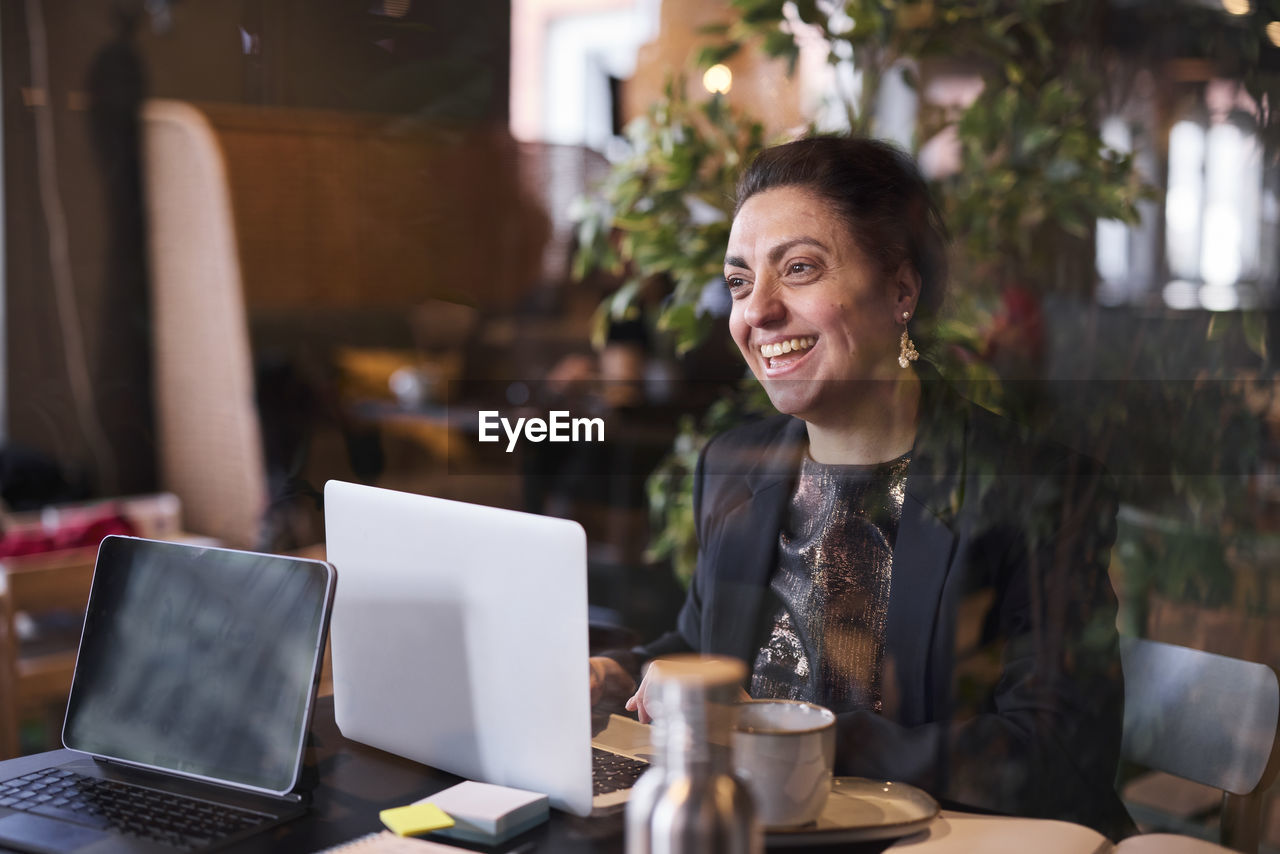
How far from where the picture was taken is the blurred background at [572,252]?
5.19 ft

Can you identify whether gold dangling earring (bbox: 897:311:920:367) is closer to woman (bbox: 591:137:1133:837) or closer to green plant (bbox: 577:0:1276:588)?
woman (bbox: 591:137:1133:837)

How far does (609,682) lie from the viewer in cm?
107

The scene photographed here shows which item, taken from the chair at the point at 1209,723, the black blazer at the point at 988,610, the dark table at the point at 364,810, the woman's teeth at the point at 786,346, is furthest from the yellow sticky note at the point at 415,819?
the chair at the point at 1209,723

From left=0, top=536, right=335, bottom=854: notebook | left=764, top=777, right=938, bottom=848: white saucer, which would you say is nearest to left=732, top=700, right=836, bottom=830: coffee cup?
left=764, top=777, right=938, bottom=848: white saucer

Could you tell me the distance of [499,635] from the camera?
2.89ft

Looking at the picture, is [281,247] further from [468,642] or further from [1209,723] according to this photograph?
[1209,723]

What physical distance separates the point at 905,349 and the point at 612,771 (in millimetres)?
605

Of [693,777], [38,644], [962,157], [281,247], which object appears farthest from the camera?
[281,247]

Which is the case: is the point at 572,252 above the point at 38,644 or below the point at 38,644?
above

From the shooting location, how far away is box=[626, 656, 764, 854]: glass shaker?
22.1 inches

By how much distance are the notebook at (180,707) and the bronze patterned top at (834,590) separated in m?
0.54

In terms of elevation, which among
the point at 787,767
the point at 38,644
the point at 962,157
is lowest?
the point at 38,644

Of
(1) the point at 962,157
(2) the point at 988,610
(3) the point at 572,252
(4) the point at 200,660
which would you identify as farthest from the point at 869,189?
(3) the point at 572,252

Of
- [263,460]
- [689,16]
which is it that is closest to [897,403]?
[689,16]
